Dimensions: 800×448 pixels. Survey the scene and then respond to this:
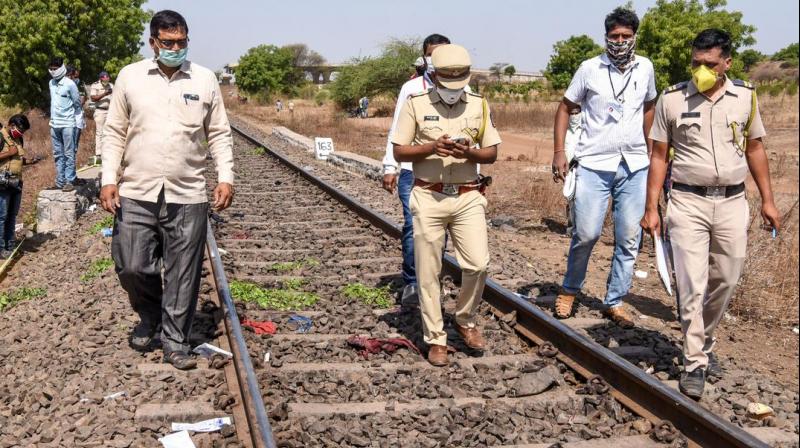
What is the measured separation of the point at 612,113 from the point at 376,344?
2.38 meters

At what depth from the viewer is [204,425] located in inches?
157

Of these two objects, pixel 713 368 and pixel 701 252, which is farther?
pixel 713 368

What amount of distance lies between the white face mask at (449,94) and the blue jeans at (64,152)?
799 centimetres

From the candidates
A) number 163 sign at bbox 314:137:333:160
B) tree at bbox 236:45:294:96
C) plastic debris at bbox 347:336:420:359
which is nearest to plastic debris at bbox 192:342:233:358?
plastic debris at bbox 347:336:420:359

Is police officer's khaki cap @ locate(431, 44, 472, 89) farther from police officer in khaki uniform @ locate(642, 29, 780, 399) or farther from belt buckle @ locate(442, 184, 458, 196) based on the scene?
police officer in khaki uniform @ locate(642, 29, 780, 399)

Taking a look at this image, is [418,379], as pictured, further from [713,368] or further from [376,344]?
[713,368]

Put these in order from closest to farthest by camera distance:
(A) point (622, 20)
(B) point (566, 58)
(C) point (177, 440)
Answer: (C) point (177, 440) → (A) point (622, 20) → (B) point (566, 58)

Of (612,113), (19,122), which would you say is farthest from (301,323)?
(19,122)

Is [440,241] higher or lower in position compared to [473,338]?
higher

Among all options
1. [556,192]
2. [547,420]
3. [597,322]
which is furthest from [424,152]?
[556,192]

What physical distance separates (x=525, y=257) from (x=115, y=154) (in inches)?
187

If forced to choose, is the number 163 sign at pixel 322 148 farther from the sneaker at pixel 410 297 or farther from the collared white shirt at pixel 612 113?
the collared white shirt at pixel 612 113

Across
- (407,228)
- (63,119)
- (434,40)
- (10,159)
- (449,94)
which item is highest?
(434,40)

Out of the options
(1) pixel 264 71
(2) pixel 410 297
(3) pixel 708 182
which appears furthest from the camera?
(1) pixel 264 71
